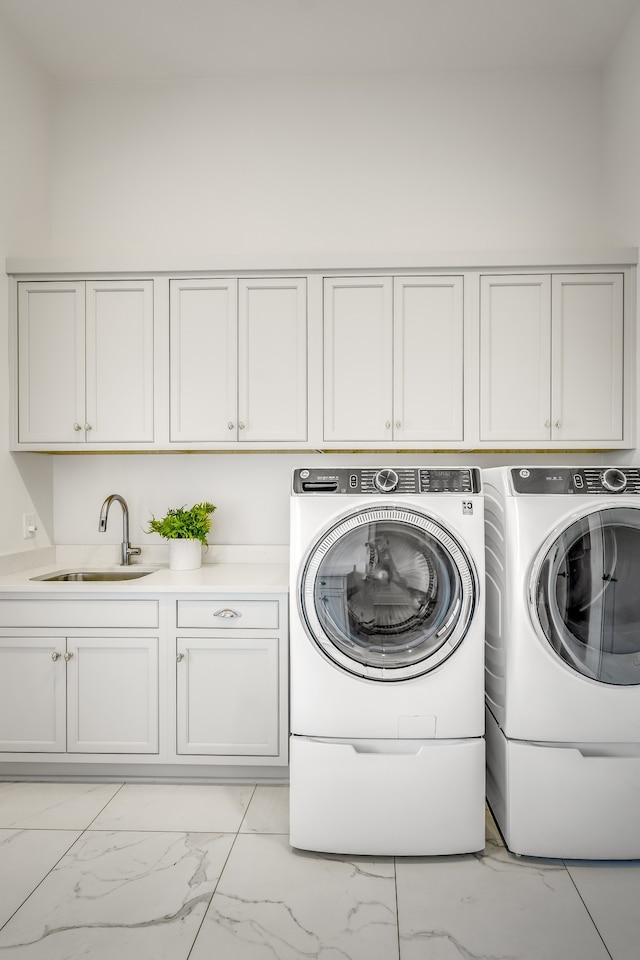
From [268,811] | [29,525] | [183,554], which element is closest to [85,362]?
[29,525]

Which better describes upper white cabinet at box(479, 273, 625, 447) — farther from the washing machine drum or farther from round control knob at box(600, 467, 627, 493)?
the washing machine drum

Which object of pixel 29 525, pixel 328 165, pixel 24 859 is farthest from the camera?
pixel 328 165

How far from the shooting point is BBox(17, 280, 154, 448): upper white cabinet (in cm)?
271

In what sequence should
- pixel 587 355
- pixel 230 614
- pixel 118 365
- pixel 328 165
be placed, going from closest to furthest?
pixel 230 614 < pixel 587 355 < pixel 118 365 < pixel 328 165

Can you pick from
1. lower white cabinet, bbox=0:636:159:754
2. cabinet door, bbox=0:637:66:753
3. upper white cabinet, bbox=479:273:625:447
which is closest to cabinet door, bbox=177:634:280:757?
lower white cabinet, bbox=0:636:159:754

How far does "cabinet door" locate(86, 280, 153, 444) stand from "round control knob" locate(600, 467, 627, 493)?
1.83m

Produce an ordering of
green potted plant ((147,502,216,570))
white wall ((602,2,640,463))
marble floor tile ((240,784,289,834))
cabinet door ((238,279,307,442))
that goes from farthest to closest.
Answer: green potted plant ((147,502,216,570)) < cabinet door ((238,279,307,442)) < white wall ((602,2,640,463)) < marble floor tile ((240,784,289,834))

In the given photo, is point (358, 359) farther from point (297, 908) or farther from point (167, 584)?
point (297, 908)

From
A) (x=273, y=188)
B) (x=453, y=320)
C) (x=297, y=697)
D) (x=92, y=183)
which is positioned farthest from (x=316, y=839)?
(x=92, y=183)

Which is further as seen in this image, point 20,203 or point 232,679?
point 20,203

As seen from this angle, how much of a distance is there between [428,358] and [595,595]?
1182 millimetres

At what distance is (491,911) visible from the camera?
1719 mm

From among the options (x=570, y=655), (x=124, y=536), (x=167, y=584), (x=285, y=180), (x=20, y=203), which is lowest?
(x=570, y=655)

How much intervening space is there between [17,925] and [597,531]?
2.02 meters
